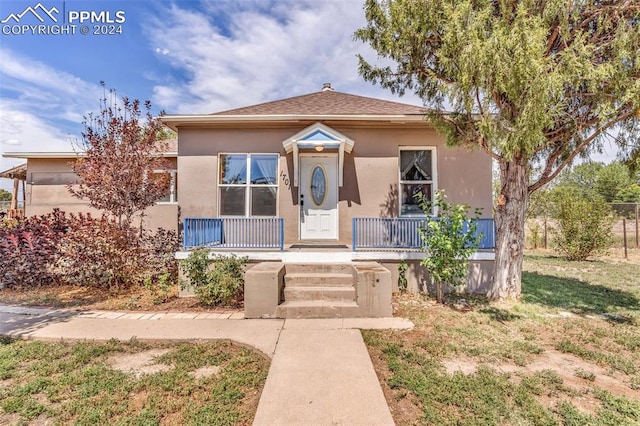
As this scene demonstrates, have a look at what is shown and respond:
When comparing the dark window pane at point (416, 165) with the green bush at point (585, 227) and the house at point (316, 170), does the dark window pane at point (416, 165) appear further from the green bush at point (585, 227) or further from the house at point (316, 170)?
the green bush at point (585, 227)

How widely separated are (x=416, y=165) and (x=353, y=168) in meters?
1.56

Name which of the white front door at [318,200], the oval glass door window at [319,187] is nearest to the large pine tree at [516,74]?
the white front door at [318,200]

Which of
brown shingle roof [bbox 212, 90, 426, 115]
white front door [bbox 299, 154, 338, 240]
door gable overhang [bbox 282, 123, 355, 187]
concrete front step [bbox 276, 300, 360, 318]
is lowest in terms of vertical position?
concrete front step [bbox 276, 300, 360, 318]

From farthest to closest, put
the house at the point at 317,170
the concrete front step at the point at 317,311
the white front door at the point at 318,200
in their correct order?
the white front door at the point at 318,200, the house at the point at 317,170, the concrete front step at the point at 317,311

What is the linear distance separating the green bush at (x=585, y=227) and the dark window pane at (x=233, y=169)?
1074 cm

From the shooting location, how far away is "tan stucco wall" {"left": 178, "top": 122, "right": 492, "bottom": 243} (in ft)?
23.6

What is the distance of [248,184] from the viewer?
746 centimetres

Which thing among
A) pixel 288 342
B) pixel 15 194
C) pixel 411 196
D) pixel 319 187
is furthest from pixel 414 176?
pixel 15 194

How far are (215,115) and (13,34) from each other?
489cm

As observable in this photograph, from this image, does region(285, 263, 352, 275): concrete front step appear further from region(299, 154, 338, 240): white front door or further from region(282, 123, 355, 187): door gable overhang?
region(282, 123, 355, 187): door gable overhang

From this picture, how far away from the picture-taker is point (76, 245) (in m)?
6.13

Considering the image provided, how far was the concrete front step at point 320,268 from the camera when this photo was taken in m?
5.55

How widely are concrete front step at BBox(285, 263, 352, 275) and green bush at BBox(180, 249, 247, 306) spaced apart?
96 cm

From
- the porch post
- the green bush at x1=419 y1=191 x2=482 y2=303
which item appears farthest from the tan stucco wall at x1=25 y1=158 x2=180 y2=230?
the green bush at x1=419 y1=191 x2=482 y2=303
